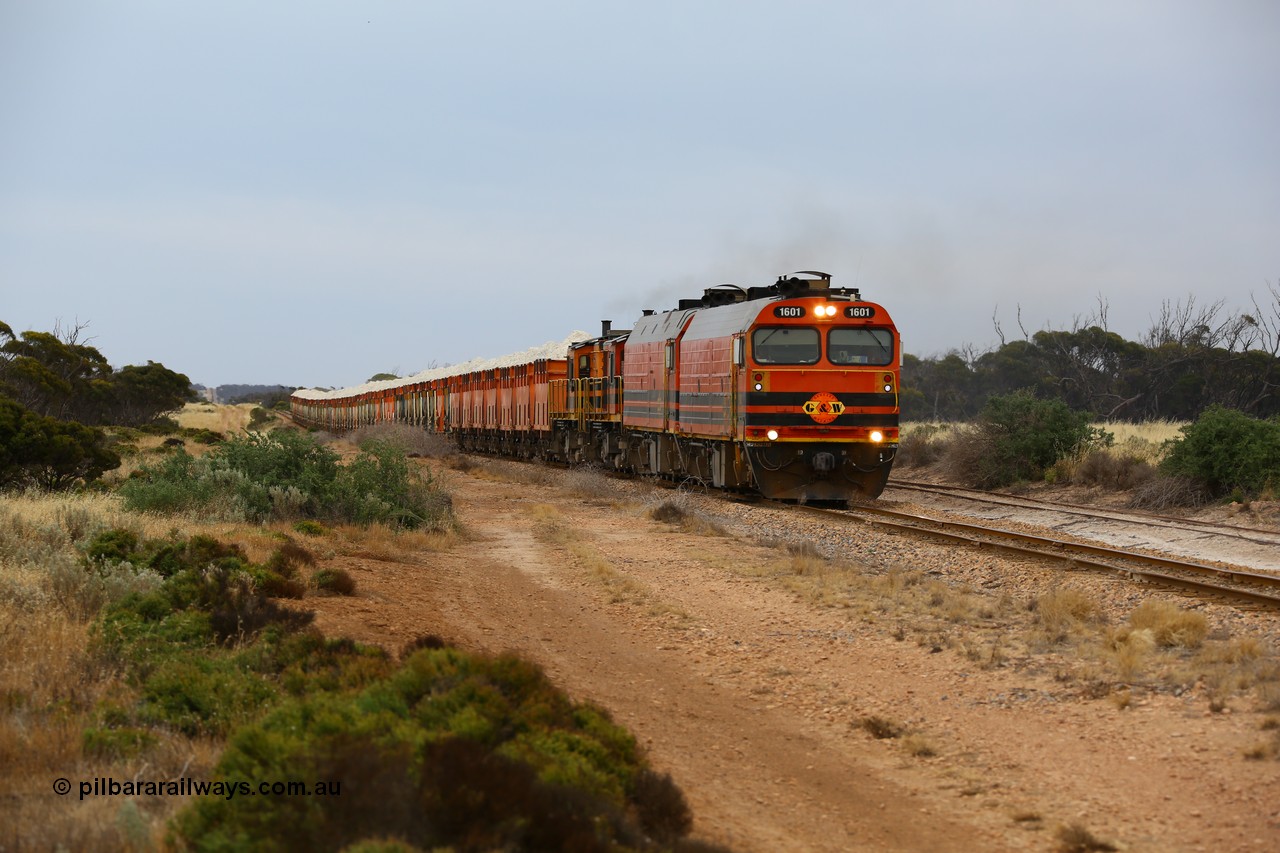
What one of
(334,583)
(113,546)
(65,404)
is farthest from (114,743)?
(65,404)

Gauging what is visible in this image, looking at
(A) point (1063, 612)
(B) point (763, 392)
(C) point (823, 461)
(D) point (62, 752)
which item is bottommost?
(A) point (1063, 612)

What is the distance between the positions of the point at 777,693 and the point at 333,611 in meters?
4.09

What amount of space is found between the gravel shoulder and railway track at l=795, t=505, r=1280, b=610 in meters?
0.40

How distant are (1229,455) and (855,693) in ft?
54.3

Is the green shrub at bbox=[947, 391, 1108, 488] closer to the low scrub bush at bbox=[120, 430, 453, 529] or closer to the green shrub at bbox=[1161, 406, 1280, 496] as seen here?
the green shrub at bbox=[1161, 406, 1280, 496]

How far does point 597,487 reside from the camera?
25.9m

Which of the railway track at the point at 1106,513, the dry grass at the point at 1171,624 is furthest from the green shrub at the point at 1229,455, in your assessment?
the dry grass at the point at 1171,624

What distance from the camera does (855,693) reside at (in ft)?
28.6

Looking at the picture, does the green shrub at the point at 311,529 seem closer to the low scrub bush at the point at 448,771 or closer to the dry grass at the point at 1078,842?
the low scrub bush at the point at 448,771

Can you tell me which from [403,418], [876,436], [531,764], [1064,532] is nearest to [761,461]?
[876,436]

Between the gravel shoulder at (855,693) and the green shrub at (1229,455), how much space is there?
9650 mm

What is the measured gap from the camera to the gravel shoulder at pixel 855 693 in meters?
6.19

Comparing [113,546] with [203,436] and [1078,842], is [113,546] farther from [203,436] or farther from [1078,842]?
[203,436]

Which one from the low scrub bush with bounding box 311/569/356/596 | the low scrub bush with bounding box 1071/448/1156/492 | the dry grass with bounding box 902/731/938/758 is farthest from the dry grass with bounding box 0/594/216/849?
the low scrub bush with bounding box 1071/448/1156/492
